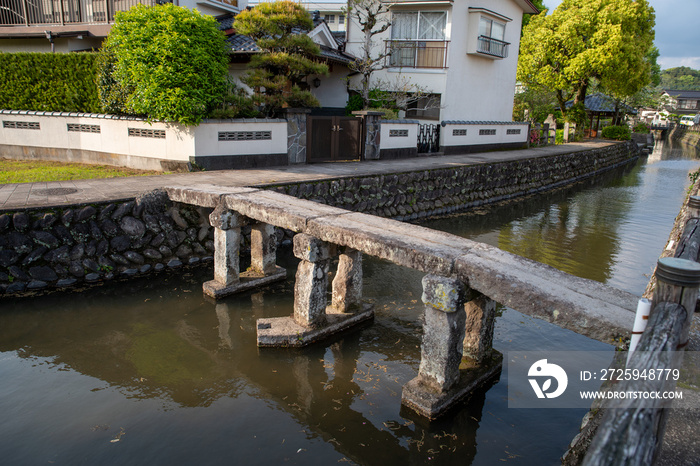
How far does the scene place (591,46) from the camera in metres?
31.1

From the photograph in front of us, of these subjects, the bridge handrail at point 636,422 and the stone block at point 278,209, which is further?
the stone block at point 278,209

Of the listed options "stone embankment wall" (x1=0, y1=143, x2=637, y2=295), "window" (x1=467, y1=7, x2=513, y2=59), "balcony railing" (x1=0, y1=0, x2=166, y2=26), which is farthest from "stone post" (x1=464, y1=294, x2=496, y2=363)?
"window" (x1=467, y1=7, x2=513, y2=59)

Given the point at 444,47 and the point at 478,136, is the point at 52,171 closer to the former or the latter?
the point at 444,47

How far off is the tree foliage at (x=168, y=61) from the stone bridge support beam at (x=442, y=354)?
9.20m

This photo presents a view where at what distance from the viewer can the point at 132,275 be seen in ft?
30.7

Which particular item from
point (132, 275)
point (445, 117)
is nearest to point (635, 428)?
point (132, 275)

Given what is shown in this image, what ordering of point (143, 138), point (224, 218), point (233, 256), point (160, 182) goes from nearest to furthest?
point (224, 218) < point (233, 256) < point (160, 182) < point (143, 138)

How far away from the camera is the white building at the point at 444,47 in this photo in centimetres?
2256

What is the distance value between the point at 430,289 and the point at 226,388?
2.86 m

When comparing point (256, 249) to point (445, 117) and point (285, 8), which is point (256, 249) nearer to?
point (285, 8)

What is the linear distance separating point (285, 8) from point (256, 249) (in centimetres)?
838

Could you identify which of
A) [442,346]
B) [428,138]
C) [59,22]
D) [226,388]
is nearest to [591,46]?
[428,138]

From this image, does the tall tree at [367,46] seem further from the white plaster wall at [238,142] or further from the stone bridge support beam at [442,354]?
the stone bridge support beam at [442,354]

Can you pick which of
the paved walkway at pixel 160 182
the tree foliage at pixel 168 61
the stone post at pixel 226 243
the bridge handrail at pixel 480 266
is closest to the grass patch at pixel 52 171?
the paved walkway at pixel 160 182
